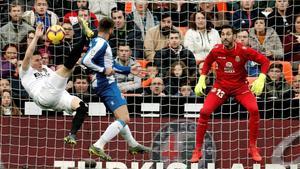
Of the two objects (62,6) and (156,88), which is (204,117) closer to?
(156,88)

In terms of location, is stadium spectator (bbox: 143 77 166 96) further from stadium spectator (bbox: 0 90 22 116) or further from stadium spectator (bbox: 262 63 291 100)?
stadium spectator (bbox: 0 90 22 116)

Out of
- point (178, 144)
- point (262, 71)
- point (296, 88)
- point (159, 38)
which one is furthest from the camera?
point (159, 38)

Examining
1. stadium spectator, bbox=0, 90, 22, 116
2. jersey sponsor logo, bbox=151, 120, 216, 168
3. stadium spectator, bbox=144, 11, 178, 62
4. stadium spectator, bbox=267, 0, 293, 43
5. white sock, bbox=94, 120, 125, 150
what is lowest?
jersey sponsor logo, bbox=151, 120, 216, 168

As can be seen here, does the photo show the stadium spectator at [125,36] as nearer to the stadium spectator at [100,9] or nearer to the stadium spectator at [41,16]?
the stadium spectator at [100,9]

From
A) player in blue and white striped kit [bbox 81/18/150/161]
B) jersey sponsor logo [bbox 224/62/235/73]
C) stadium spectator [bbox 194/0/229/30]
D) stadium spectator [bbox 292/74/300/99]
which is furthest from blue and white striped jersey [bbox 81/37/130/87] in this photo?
stadium spectator [bbox 194/0/229/30]

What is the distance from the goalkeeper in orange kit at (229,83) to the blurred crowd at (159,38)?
0.98 m

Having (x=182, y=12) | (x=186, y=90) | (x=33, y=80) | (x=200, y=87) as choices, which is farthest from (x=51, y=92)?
(x=182, y=12)

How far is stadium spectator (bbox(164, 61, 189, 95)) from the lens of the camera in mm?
15555

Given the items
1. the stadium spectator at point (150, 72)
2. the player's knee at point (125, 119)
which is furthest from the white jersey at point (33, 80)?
the stadium spectator at point (150, 72)

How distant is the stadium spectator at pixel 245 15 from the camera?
53.1 ft

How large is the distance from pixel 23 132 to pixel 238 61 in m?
3.30

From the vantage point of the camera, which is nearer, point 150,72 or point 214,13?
point 150,72

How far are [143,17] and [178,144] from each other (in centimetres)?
233

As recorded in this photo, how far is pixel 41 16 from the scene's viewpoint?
1608 centimetres
